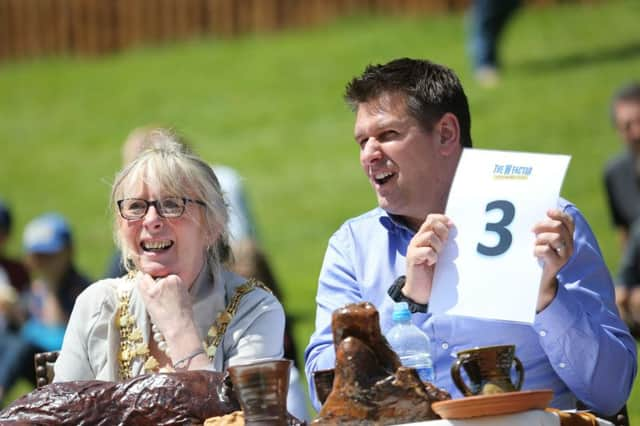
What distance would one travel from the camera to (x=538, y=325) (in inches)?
161

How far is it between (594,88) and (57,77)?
9740 millimetres

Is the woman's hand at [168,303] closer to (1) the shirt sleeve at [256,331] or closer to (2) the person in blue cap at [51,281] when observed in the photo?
(1) the shirt sleeve at [256,331]

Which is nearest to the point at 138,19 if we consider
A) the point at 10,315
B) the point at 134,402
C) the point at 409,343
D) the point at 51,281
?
the point at 10,315

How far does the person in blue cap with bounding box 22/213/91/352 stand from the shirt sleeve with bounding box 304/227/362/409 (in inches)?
190

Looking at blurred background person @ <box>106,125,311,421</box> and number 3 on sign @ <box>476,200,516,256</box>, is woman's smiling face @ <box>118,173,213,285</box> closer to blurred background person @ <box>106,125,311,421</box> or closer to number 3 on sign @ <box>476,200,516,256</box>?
blurred background person @ <box>106,125,311,421</box>

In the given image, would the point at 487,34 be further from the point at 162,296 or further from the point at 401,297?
the point at 401,297

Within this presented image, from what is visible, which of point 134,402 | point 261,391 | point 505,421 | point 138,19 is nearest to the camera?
point 505,421

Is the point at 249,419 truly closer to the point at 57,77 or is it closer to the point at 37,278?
the point at 37,278

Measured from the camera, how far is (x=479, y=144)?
590 inches

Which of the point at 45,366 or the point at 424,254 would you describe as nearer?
the point at 424,254

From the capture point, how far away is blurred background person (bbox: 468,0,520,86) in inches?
664

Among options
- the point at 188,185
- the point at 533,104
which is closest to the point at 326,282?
the point at 188,185

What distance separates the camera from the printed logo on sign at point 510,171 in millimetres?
3736

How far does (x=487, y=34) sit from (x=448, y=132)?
497 inches
